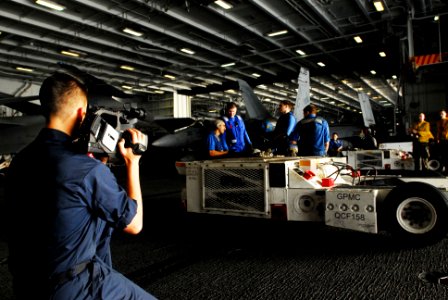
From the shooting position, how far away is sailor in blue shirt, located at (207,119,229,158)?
555cm

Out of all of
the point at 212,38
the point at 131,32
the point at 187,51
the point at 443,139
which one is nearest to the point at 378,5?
the point at 443,139

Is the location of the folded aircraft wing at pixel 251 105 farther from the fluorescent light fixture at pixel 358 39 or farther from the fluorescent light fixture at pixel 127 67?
the fluorescent light fixture at pixel 127 67

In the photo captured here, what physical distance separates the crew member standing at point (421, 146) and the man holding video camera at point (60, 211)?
740 centimetres

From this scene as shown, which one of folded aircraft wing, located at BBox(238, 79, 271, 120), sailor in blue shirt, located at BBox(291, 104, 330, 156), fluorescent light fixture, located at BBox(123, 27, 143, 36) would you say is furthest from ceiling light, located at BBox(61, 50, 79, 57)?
sailor in blue shirt, located at BBox(291, 104, 330, 156)

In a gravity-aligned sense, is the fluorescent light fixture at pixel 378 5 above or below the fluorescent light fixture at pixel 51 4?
above

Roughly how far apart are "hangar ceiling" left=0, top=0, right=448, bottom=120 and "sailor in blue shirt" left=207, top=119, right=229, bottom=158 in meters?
6.12

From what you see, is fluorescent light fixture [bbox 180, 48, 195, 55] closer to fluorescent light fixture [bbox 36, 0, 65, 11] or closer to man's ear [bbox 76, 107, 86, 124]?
fluorescent light fixture [bbox 36, 0, 65, 11]

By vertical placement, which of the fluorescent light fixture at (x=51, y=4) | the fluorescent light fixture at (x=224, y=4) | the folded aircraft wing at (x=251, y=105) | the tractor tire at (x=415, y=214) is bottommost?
the tractor tire at (x=415, y=214)

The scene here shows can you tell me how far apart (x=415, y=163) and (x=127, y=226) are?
7689mm

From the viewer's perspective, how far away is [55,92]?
1.30m

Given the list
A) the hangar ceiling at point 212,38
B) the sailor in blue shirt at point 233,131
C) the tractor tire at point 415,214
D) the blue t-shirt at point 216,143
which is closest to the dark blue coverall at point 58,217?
the tractor tire at point 415,214

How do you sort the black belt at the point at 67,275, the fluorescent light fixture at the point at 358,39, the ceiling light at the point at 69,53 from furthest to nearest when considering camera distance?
the ceiling light at the point at 69,53 → the fluorescent light fixture at the point at 358,39 → the black belt at the point at 67,275

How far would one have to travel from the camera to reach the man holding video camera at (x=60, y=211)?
3.85 ft

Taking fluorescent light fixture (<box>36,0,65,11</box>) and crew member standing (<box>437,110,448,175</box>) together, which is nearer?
crew member standing (<box>437,110,448,175</box>)
